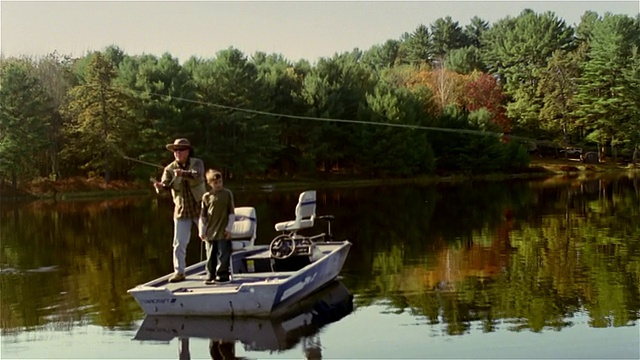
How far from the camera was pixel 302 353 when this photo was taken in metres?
11.5

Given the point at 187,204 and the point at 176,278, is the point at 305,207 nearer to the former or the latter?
the point at 187,204

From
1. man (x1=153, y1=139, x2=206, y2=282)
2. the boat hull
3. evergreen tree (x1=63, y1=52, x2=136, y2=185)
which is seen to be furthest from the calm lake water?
evergreen tree (x1=63, y1=52, x2=136, y2=185)

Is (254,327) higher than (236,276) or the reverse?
the reverse

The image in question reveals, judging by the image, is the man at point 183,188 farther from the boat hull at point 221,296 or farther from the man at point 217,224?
the boat hull at point 221,296

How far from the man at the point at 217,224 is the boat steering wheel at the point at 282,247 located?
1.71 m

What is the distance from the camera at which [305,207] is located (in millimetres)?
15898

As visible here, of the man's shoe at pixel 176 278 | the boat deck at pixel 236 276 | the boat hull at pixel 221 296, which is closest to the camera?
the boat hull at pixel 221 296

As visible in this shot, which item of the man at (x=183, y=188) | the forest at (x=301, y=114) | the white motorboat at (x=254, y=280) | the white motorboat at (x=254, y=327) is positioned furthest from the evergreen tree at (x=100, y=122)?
the white motorboat at (x=254, y=327)

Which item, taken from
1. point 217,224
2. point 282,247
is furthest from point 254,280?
point 282,247

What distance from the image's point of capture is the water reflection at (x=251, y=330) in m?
11.8

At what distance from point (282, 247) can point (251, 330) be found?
294cm

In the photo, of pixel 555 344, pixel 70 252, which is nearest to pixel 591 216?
pixel 70 252

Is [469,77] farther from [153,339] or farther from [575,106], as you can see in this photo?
[153,339]

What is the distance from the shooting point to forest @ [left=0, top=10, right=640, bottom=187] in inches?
2044
